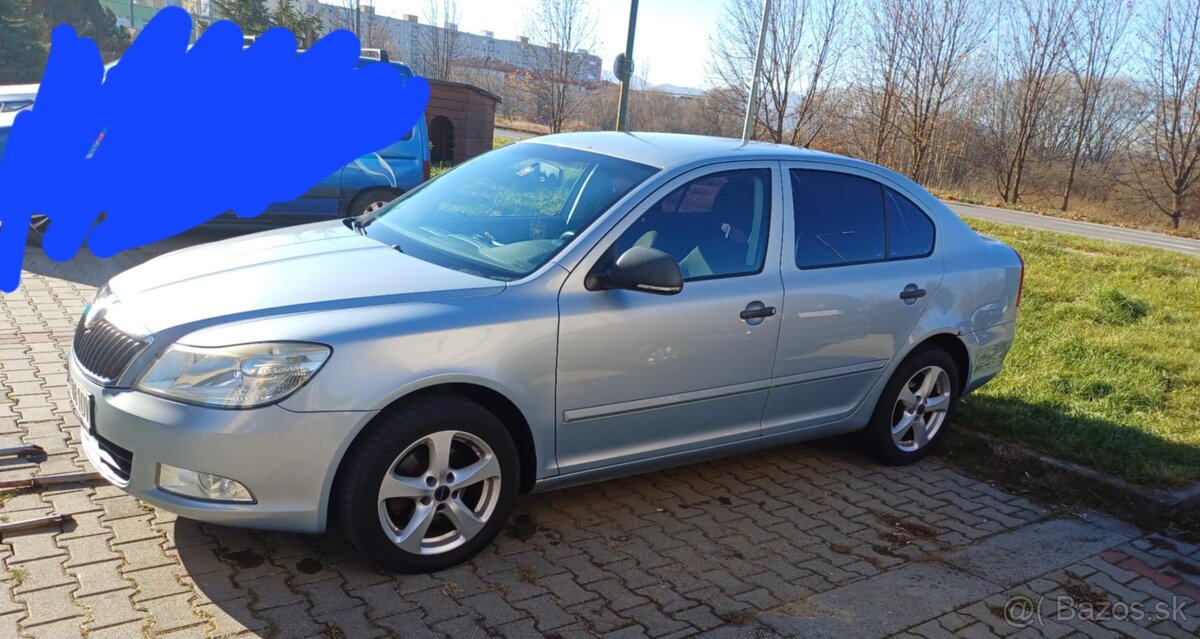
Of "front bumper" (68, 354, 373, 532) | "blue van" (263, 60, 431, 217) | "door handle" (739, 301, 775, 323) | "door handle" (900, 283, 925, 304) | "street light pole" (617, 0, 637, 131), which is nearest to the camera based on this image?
"front bumper" (68, 354, 373, 532)

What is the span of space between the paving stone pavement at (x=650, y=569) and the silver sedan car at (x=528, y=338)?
0.28 m

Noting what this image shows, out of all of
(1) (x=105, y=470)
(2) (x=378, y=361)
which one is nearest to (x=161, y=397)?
(1) (x=105, y=470)

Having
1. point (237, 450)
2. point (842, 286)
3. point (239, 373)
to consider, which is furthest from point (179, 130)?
point (842, 286)

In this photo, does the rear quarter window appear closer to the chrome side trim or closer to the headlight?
the chrome side trim

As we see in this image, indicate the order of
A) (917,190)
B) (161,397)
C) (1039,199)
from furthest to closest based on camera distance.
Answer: (1039,199)
(917,190)
(161,397)

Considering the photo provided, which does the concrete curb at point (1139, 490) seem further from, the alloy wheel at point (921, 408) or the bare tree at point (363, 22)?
the bare tree at point (363, 22)

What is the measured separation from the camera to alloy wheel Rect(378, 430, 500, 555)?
3.55 metres

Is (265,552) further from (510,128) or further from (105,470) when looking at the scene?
(510,128)

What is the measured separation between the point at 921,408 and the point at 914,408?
6cm

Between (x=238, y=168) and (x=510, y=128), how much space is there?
3229 cm

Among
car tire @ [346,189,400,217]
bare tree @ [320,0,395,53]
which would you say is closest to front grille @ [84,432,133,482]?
car tire @ [346,189,400,217]

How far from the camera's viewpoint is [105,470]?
3.47m

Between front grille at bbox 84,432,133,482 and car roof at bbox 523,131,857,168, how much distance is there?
2509mm

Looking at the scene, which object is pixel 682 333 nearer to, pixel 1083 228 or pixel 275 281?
pixel 275 281
